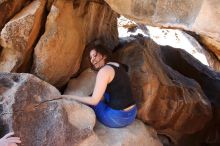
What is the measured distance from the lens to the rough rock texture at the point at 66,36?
14.8 feet

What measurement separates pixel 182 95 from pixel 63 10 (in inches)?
86.4

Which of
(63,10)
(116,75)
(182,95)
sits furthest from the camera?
(182,95)

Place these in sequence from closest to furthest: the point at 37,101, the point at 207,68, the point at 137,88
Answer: the point at 37,101 < the point at 137,88 < the point at 207,68

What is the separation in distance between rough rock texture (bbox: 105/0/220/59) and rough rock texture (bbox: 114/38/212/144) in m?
1.28

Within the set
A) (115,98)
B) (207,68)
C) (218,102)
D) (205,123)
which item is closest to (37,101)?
(115,98)

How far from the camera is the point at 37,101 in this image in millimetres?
3928

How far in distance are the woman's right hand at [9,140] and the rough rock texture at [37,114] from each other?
84mm

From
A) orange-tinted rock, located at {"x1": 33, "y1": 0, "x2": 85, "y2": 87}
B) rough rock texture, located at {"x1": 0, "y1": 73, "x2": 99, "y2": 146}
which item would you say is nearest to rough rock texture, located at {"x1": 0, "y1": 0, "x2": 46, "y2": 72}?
orange-tinted rock, located at {"x1": 33, "y1": 0, "x2": 85, "y2": 87}

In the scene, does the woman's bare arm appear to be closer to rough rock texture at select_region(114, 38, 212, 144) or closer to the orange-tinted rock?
the orange-tinted rock

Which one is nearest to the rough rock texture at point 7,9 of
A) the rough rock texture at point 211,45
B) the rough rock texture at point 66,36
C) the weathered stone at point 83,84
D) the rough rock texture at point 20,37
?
the rough rock texture at point 20,37

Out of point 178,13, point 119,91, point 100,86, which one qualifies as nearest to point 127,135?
point 119,91

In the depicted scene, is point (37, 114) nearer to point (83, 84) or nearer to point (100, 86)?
point (100, 86)

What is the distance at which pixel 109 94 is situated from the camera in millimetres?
4438

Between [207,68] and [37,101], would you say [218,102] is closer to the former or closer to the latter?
[207,68]
